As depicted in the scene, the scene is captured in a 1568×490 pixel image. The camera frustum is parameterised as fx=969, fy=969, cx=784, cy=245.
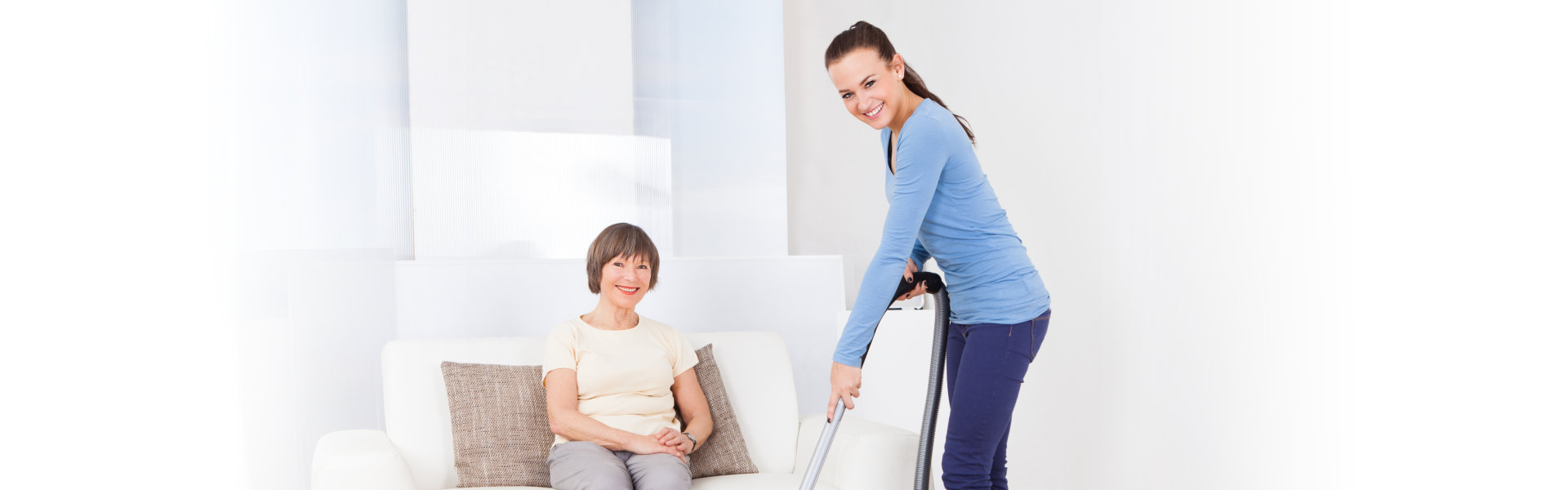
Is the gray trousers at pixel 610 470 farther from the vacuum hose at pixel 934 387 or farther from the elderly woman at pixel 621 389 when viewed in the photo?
the vacuum hose at pixel 934 387

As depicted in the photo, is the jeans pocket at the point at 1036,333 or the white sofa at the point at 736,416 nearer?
the jeans pocket at the point at 1036,333

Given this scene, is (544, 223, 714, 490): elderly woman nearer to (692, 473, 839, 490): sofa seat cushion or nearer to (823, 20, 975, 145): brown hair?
(692, 473, 839, 490): sofa seat cushion

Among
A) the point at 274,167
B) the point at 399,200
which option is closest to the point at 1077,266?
the point at 274,167

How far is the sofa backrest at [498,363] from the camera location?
2113 millimetres

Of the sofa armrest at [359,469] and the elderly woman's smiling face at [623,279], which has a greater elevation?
the elderly woman's smiling face at [623,279]

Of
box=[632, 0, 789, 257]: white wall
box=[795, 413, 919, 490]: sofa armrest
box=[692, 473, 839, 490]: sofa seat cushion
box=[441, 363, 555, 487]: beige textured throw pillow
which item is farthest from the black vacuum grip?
box=[632, 0, 789, 257]: white wall

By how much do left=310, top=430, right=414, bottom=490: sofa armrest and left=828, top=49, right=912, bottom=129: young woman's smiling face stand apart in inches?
41.6

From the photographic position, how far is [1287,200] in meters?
1.82

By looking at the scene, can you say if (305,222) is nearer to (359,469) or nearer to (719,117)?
(359,469)

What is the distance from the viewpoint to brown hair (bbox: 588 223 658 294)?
218 centimetres

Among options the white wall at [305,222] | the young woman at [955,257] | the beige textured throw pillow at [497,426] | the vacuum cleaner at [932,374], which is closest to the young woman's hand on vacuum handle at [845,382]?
the young woman at [955,257]

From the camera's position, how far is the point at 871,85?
5.50 ft

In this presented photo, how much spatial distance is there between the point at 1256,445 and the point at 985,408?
0.65 metres

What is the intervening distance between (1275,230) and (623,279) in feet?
4.41
